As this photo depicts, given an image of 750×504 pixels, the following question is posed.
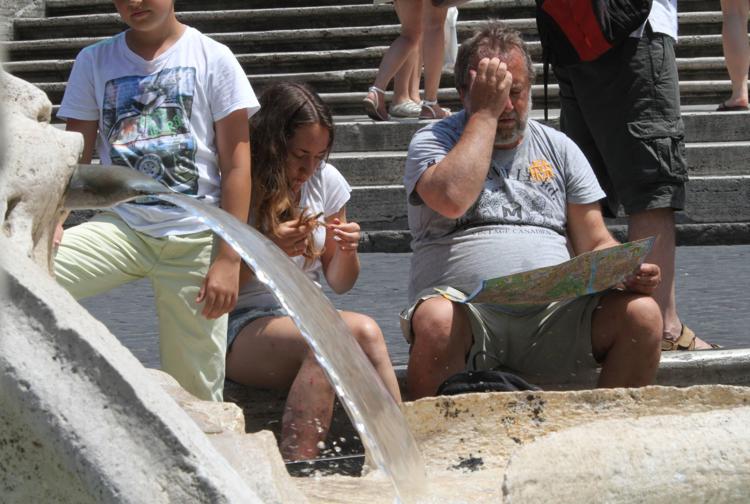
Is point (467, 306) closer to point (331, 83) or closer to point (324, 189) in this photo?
point (324, 189)

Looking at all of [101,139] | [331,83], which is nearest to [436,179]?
[101,139]

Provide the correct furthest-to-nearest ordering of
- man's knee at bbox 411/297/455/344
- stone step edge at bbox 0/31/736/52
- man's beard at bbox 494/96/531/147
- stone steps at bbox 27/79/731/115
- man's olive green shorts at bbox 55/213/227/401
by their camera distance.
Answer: stone step edge at bbox 0/31/736/52, stone steps at bbox 27/79/731/115, man's beard at bbox 494/96/531/147, man's knee at bbox 411/297/455/344, man's olive green shorts at bbox 55/213/227/401

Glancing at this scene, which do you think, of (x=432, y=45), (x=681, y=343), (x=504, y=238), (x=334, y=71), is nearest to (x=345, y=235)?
(x=504, y=238)

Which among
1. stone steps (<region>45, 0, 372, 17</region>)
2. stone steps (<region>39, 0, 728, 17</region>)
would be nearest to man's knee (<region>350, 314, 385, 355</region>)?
stone steps (<region>39, 0, 728, 17</region>)

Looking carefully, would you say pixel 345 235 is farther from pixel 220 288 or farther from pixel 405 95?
pixel 405 95

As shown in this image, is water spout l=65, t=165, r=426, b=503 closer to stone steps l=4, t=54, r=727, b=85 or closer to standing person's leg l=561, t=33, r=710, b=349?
standing person's leg l=561, t=33, r=710, b=349

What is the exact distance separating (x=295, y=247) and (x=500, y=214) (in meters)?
0.64

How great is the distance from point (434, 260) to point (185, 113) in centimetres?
85

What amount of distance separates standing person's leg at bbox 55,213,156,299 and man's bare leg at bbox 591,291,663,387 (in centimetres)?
122

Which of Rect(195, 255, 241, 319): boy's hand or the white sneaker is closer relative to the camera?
Rect(195, 255, 241, 319): boy's hand

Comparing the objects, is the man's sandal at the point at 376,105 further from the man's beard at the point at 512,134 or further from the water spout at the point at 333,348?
the water spout at the point at 333,348

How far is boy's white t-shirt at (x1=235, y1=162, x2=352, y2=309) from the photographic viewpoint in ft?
11.7

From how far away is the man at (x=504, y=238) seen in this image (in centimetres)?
350

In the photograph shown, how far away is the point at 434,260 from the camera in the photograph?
12.3 feet
